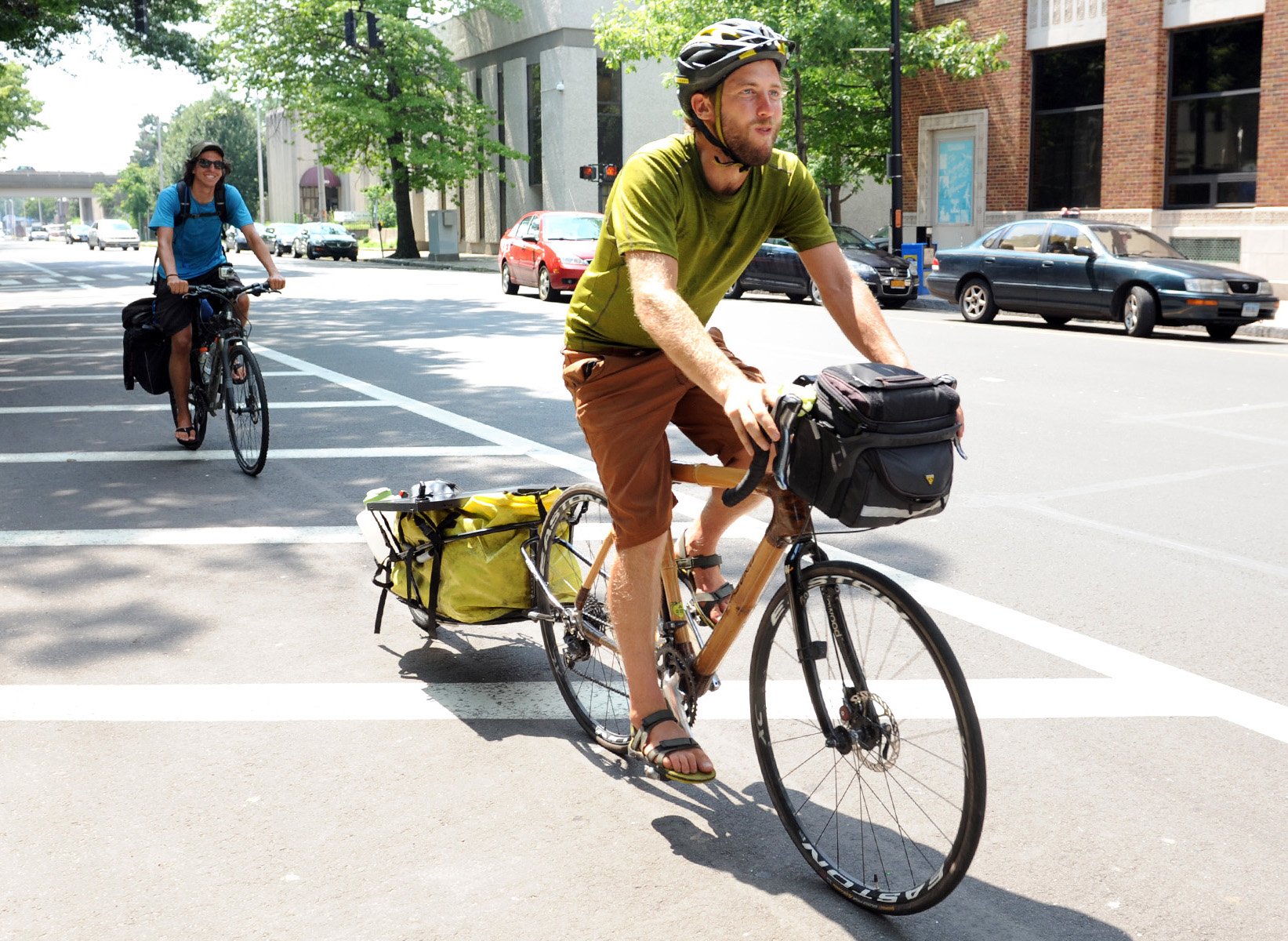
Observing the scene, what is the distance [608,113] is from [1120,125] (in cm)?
2455

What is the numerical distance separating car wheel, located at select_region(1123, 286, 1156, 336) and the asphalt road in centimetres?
842

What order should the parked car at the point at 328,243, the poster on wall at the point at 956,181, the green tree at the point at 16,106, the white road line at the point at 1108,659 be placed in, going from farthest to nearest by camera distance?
the green tree at the point at 16,106 < the parked car at the point at 328,243 < the poster on wall at the point at 956,181 < the white road line at the point at 1108,659

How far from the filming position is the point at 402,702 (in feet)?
14.5

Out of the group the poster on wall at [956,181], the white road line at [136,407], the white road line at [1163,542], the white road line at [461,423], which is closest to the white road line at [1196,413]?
the white road line at [1163,542]

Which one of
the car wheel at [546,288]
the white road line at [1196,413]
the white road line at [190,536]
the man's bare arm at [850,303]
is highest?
the man's bare arm at [850,303]

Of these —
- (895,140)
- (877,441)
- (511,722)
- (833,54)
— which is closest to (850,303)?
(877,441)

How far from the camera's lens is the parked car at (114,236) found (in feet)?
222

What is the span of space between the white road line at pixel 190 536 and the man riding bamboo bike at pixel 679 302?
10.2 feet

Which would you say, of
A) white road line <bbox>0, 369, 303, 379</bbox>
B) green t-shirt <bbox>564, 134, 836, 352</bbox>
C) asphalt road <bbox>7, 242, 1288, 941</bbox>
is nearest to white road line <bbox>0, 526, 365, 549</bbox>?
asphalt road <bbox>7, 242, 1288, 941</bbox>

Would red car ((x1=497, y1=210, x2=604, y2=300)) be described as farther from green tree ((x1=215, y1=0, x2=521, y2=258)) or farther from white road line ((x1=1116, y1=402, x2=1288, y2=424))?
green tree ((x1=215, y1=0, x2=521, y2=258))

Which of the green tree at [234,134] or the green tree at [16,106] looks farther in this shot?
the green tree at [234,134]

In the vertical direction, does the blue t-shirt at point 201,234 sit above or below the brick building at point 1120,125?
below

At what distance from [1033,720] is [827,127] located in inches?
1144

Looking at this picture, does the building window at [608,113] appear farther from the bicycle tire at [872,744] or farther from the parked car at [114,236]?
the bicycle tire at [872,744]
